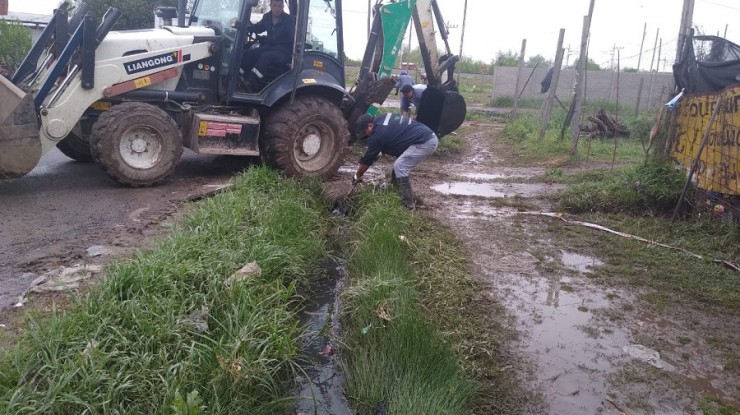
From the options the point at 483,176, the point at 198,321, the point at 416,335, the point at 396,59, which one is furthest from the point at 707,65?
the point at 198,321

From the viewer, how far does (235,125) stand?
7.10 meters

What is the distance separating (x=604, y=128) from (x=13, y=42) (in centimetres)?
1964

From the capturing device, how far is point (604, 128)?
562 inches

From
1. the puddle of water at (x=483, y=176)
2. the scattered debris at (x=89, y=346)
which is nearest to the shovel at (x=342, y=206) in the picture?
the puddle of water at (x=483, y=176)

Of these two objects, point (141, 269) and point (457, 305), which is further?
point (457, 305)

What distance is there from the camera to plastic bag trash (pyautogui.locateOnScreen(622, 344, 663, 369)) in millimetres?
3836

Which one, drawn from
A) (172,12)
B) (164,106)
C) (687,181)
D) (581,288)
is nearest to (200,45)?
(164,106)

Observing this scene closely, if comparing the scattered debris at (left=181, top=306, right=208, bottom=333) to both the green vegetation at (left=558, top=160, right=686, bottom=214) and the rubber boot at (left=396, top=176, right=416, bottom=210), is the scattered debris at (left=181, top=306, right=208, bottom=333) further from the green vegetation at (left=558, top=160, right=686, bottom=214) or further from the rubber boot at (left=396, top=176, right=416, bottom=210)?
the green vegetation at (left=558, top=160, right=686, bottom=214)

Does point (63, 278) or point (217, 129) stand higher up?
point (217, 129)

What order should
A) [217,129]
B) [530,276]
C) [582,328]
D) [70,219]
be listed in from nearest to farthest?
[582,328], [530,276], [70,219], [217,129]

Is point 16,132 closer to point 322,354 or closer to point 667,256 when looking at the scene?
point 322,354

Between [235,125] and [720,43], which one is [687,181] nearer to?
[720,43]

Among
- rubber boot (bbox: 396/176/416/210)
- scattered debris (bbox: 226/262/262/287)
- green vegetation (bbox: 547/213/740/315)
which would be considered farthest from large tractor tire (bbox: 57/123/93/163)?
green vegetation (bbox: 547/213/740/315)

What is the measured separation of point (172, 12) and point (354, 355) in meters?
7.02
